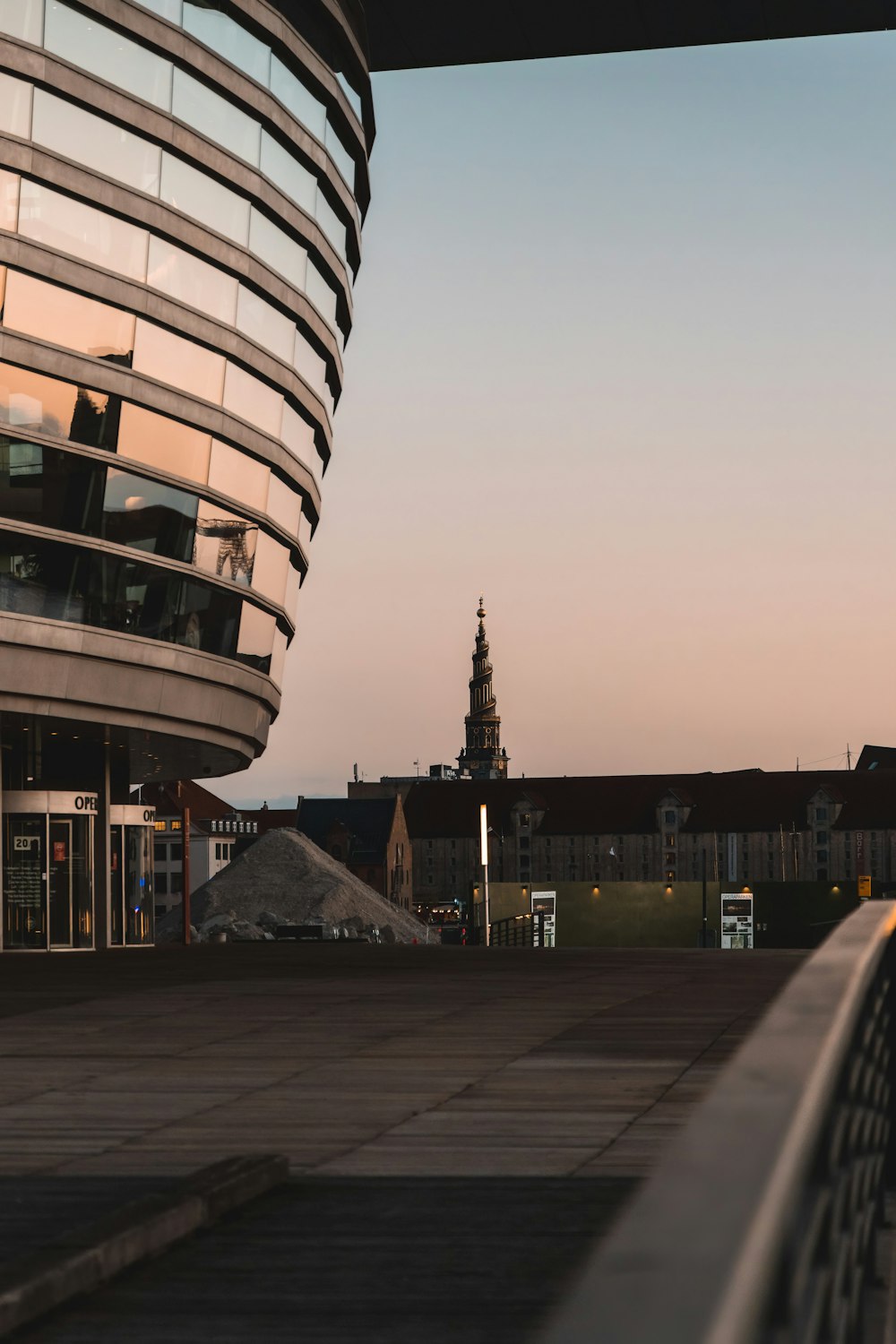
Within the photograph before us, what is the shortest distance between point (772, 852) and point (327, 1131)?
161 metres

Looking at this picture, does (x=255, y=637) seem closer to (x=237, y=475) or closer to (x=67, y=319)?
(x=237, y=475)

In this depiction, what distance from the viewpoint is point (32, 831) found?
31.9m

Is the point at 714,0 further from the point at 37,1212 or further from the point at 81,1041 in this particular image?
the point at 37,1212

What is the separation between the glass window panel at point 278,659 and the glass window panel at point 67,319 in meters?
8.14

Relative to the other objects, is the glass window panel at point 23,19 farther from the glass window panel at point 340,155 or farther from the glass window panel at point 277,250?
the glass window panel at point 340,155

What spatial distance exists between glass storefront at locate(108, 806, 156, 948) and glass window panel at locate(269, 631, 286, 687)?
3.67m

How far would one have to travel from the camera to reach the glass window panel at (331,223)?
105 ft

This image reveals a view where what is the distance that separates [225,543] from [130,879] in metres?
9.29

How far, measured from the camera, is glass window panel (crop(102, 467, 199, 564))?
1067 inches

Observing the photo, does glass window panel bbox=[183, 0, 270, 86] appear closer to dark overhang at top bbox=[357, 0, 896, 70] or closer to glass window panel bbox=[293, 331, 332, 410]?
glass window panel bbox=[293, 331, 332, 410]

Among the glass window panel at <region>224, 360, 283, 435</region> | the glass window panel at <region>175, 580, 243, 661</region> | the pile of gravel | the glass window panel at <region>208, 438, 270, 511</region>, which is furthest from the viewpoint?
the pile of gravel

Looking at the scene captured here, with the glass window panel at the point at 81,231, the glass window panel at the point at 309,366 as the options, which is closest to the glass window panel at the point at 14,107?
the glass window panel at the point at 81,231

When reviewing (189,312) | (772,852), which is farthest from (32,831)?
(772,852)

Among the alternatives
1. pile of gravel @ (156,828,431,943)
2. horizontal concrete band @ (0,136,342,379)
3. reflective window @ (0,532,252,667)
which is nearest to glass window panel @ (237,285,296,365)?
horizontal concrete band @ (0,136,342,379)
